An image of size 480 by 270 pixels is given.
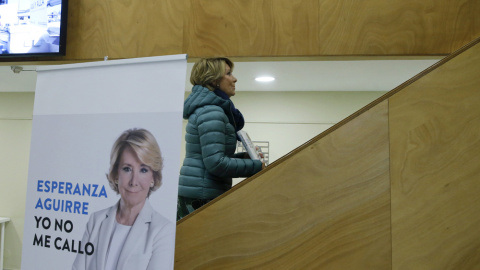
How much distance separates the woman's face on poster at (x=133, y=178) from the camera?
4.84 ft

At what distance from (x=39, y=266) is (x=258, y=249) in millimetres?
916

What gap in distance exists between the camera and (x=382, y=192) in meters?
1.66

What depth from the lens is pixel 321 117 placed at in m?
4.77

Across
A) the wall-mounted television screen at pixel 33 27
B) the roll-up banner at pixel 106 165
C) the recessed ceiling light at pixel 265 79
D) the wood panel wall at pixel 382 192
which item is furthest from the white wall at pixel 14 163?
the wood panel wall at pixel 382 192

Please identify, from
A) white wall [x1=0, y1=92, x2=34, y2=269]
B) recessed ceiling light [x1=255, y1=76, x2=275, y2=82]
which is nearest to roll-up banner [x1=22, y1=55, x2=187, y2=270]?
recessed ceiling light [x1=255, y1=76, x2=275, y2=82]

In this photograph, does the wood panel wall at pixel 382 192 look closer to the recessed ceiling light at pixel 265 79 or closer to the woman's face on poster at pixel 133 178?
the woman's face on poster at pixel 133 178

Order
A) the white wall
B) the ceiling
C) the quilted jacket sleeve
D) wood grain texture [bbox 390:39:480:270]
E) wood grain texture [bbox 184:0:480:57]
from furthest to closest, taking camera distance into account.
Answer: the white wall, the ceiling, wood grain texture [bbox 184:0:480:57], the quilted jacket sleeve, wood grain texture [bbox 390:39:480:270]

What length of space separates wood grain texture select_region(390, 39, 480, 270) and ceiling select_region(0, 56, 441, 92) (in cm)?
137

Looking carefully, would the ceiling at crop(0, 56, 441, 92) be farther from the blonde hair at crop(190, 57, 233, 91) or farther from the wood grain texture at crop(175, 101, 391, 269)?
the wood grain texture at crop(175, 101, 391, 269)

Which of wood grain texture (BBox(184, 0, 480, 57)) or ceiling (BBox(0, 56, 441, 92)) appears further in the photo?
ceiling (BBox(0, 56, 441, 92))

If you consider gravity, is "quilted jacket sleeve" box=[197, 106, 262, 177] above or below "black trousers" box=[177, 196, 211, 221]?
above

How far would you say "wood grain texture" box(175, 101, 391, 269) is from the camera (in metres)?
1.67

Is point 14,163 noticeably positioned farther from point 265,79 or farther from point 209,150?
point 209,150

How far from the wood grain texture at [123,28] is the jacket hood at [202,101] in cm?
124
